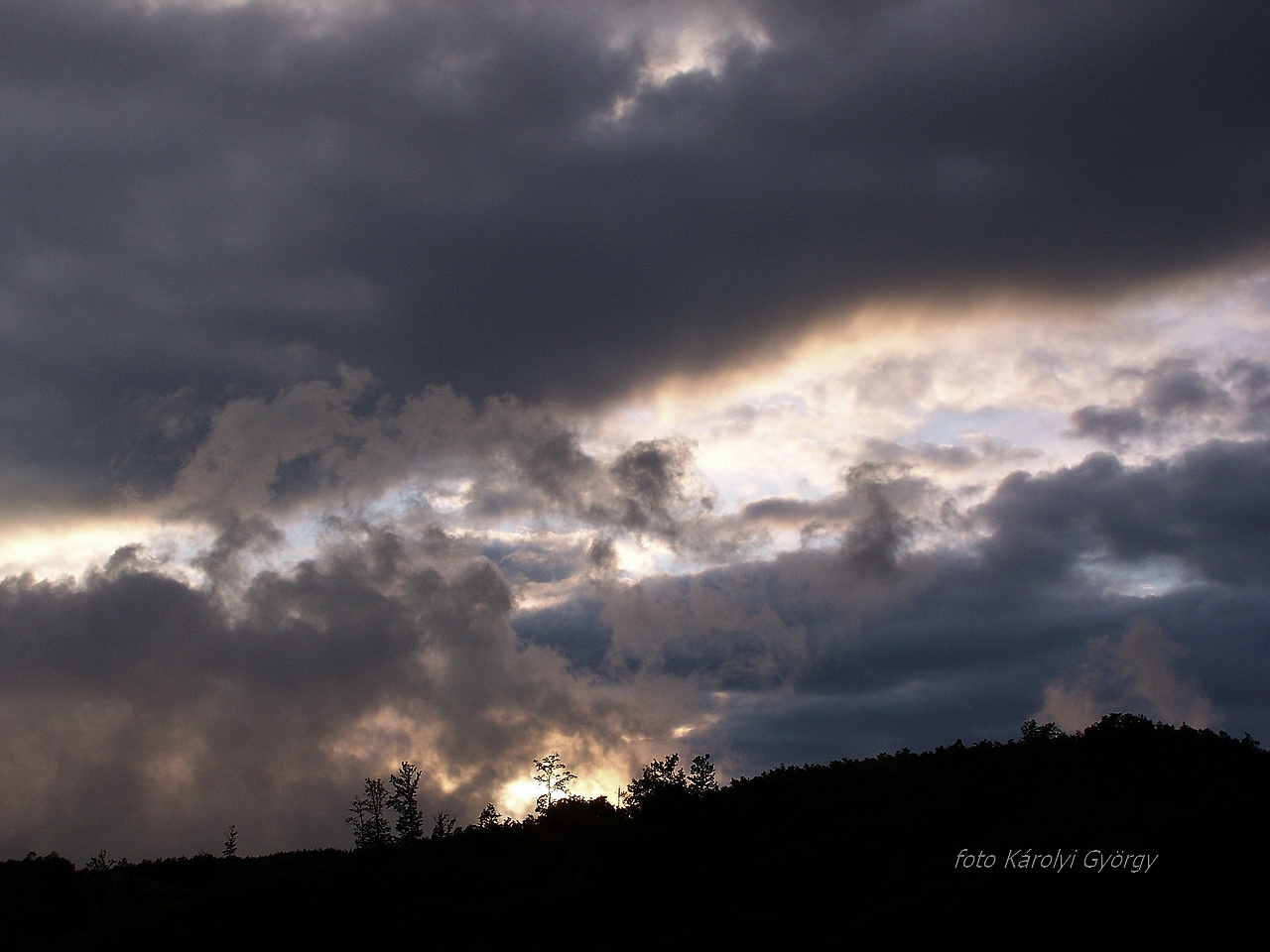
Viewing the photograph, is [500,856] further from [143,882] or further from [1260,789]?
[1260,789]

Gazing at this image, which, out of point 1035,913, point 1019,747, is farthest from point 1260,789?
point 1035,913

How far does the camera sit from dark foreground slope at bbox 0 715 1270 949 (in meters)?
26.0

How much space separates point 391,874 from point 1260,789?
3251cm

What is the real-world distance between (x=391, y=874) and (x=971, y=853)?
22461 millimetres

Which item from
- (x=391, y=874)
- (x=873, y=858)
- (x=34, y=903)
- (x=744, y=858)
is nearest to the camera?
(x=873, y=858)

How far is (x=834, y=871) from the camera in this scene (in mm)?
32344

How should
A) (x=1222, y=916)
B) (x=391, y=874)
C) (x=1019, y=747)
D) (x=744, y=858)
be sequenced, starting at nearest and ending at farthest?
(x=1222, y=916) < (x=744, y=858) < (x=391, y=874) < (x=1019, y=747)

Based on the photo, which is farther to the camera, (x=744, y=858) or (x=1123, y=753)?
(x=1123, y=753)

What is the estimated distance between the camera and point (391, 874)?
38.4 m

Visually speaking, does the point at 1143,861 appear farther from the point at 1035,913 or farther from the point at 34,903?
the point at 34,903

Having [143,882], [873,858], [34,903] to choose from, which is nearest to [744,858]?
[873,858]

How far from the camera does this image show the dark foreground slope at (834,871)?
2595 centimetres

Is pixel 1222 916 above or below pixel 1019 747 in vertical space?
below

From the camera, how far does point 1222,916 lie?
24531 millimetres
